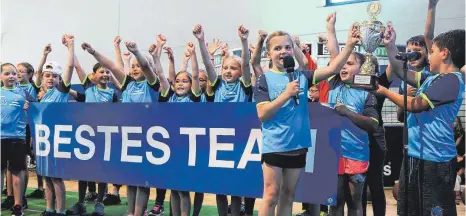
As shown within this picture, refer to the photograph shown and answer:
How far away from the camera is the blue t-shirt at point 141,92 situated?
5.99 metres

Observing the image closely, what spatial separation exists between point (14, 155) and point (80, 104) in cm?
133

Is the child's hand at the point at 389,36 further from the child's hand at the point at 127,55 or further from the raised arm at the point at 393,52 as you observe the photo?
the child's hand at the point at 127,55

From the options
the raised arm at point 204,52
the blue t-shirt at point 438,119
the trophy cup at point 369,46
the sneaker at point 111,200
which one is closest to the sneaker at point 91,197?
the sneaker at point 111,200

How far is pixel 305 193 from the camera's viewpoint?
4.62m

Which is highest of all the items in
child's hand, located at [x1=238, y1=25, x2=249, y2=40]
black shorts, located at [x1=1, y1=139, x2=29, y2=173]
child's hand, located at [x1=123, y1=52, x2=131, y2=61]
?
child's hand, located at [x1=238, y1=25, x2=249, y2=40]

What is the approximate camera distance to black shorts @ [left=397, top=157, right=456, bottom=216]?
3.46 m

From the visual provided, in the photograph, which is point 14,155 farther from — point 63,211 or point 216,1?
point 216,1

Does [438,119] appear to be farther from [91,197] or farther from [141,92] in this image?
[91,197]

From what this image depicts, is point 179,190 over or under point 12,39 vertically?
under

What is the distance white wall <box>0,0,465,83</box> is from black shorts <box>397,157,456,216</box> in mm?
6535

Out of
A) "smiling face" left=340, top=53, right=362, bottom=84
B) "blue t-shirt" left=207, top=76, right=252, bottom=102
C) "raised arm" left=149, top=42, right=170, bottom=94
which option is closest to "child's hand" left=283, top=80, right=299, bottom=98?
"smiling face" left=340, top=53, right=362, bottom=84

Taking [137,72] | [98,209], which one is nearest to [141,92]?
[137,72]

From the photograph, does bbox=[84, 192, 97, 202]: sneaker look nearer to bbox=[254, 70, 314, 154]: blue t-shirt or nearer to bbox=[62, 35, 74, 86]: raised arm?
bbox=[62, 35, 74, 86]: raised arm

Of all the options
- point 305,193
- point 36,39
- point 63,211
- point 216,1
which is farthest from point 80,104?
point 36,39
